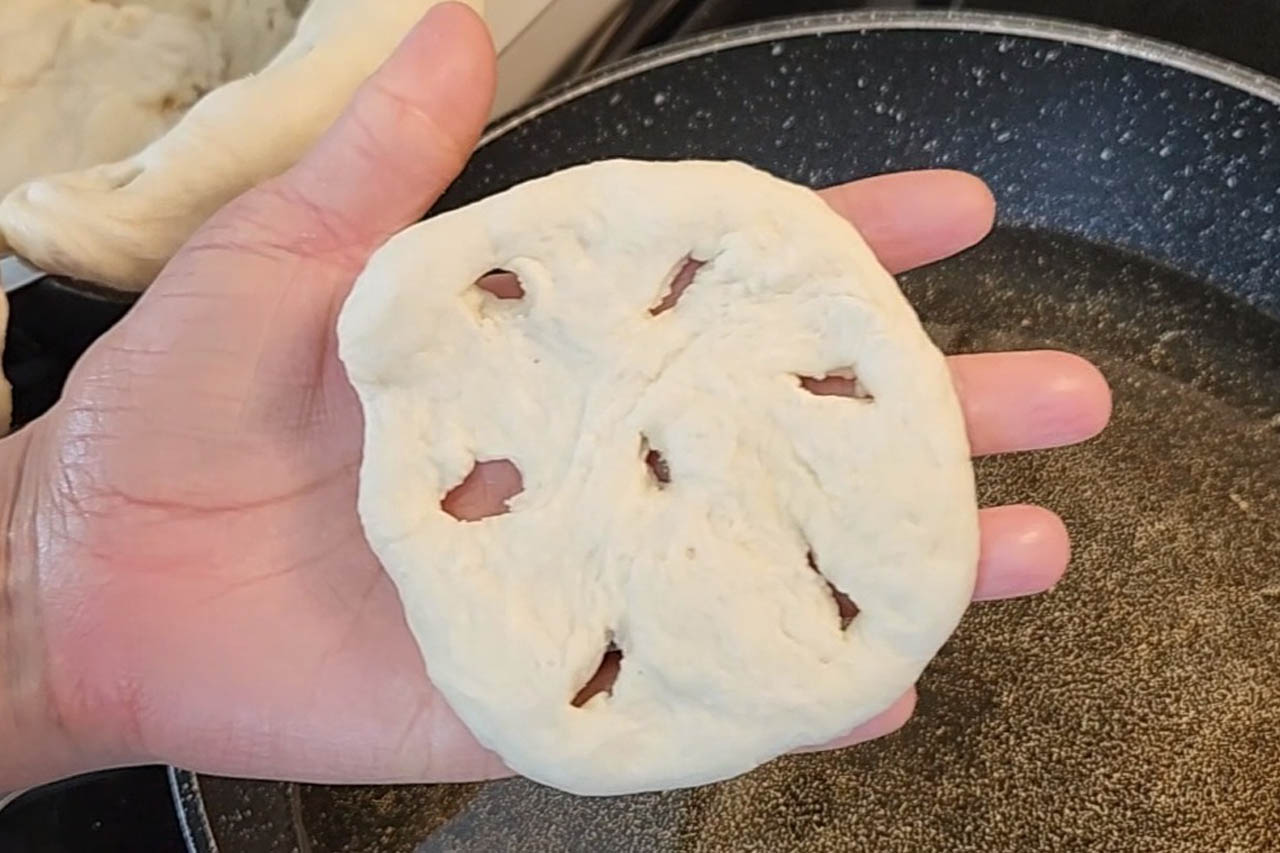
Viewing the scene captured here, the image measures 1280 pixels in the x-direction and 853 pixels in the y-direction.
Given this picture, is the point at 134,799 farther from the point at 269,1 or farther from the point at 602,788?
the point at 269,1

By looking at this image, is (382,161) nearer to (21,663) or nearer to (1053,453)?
(21,663)

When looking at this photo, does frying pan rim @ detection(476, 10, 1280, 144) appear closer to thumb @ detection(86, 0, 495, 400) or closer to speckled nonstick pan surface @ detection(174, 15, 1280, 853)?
speckled nonstick pan surface @ detection(174, 15, 1280, 853)

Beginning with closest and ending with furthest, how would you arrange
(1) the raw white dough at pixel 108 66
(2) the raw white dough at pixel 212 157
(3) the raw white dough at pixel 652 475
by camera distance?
1. (3) the raw white dough at pixel 652 475
2. (2) the raw white dough at pixel 212 157
3. (1) the raw white dough at pixel 108 66

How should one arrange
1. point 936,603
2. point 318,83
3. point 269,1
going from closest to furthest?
point 936,603
point 318,83
point 269,1

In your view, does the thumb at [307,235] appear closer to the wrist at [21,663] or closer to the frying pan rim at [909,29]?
the wrist at [21,663]

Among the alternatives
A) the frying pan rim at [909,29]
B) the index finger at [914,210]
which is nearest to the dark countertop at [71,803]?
the frying pan rim at [909,29]

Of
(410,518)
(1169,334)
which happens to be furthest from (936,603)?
(1169,334)

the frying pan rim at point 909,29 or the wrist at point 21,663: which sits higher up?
the frying pan rim at point 909,29
